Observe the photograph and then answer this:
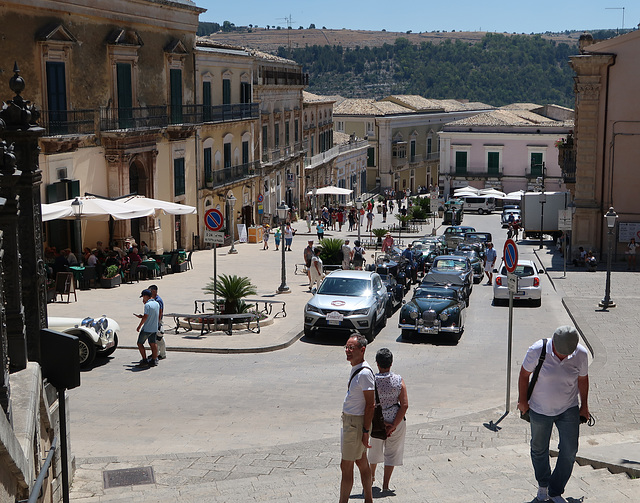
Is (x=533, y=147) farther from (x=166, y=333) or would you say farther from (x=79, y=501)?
(x=79, y=501)

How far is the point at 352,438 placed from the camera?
8133 millimetres

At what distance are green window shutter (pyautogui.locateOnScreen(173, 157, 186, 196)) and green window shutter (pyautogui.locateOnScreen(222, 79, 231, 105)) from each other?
21.8 ft

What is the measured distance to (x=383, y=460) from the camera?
880cm

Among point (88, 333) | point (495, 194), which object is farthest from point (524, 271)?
point (495, 194)

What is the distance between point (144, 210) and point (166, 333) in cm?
799

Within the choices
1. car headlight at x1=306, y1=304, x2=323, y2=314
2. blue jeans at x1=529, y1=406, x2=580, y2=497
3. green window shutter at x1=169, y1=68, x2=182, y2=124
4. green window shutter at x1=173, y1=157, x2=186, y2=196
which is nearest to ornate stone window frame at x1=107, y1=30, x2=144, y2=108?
green window shutter at x1=169, y1=68, x2=182, y2=124

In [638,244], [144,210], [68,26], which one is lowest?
[638,244]

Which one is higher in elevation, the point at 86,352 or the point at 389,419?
the point at 389,419

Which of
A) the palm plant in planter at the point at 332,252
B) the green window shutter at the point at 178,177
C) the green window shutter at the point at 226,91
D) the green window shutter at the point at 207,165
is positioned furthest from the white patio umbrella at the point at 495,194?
the palm plant in planter at the point at 332,252

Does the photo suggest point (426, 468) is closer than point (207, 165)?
Yes

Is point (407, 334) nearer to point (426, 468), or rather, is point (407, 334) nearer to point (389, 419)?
point (426, 468)

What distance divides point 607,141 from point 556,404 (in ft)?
97.0

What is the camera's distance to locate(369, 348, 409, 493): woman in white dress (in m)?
8.66

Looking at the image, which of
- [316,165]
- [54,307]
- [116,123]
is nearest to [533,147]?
[316,165]
